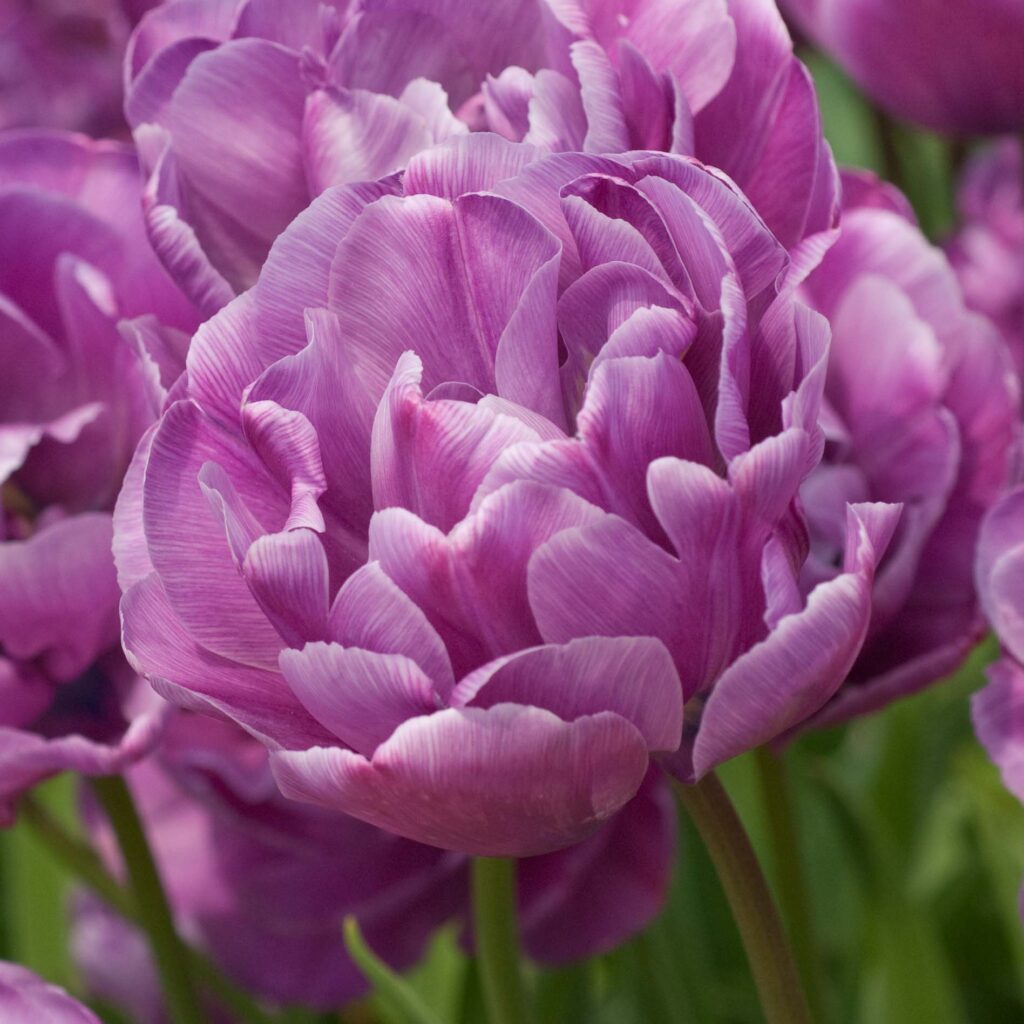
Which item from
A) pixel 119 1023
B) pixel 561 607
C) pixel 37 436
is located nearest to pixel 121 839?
pixel 37 436

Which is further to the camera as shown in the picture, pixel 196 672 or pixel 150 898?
Result: pixel 150 898

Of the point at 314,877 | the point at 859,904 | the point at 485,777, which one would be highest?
the point at 485,777

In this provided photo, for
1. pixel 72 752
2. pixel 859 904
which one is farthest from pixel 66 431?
pixel 859 904

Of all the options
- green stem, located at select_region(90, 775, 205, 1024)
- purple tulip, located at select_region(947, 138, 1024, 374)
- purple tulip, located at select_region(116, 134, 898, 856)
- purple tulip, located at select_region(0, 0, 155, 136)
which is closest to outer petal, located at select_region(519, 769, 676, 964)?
green stem, located at select_region(90, 775, 205, 1024)

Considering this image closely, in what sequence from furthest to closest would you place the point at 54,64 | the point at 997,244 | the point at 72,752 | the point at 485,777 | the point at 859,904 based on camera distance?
the point at 54,64 → the point at 997,244 → the point at 859,904 → the point at 72,752 → the point at 485,777

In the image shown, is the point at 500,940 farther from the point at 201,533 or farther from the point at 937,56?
the point at 937,56

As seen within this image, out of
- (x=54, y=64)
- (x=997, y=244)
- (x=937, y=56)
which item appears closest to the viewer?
(x=937, y=56)

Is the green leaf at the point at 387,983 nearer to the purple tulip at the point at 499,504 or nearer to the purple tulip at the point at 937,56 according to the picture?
the purple tulip at the point at 499,504
